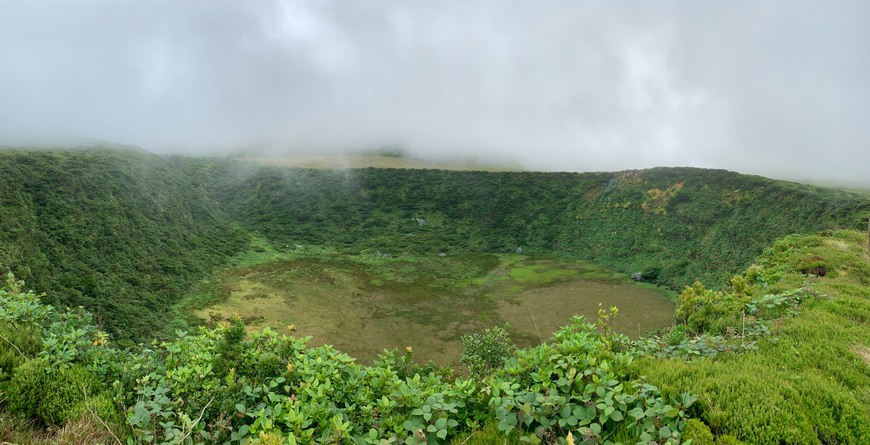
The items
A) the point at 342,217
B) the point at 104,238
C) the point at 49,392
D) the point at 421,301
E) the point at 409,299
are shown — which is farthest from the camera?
the point at 342,217

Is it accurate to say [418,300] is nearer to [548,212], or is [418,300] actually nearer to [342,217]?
[342,217]

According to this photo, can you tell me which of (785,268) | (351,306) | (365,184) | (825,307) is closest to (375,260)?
(351,306)

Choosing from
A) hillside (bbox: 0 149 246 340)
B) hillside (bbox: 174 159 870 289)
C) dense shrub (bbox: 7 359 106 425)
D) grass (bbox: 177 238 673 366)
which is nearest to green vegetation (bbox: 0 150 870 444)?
dense shrub (bbox: 7 359 106 425)

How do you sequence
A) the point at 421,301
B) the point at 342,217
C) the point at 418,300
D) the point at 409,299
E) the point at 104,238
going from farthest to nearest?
the point at 342,217 < the point at 409,299 < the point at 418,300 < the point at 421,301 < the point at 104,238

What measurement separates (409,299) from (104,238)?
18.9 m

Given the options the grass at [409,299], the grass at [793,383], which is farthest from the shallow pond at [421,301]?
the grass at [793,383]

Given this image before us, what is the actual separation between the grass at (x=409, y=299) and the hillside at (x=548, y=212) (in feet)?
15.7

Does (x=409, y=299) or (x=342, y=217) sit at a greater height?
→ (x=342, y=217)

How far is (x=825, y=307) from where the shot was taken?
6.48 meters

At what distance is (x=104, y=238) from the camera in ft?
81.7

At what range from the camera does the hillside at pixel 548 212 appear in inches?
1180

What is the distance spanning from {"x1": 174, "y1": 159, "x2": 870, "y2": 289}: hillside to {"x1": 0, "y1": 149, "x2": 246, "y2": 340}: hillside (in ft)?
38.7

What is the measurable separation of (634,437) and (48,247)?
27317mm

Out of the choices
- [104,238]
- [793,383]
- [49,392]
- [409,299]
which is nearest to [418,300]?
[409,299]
